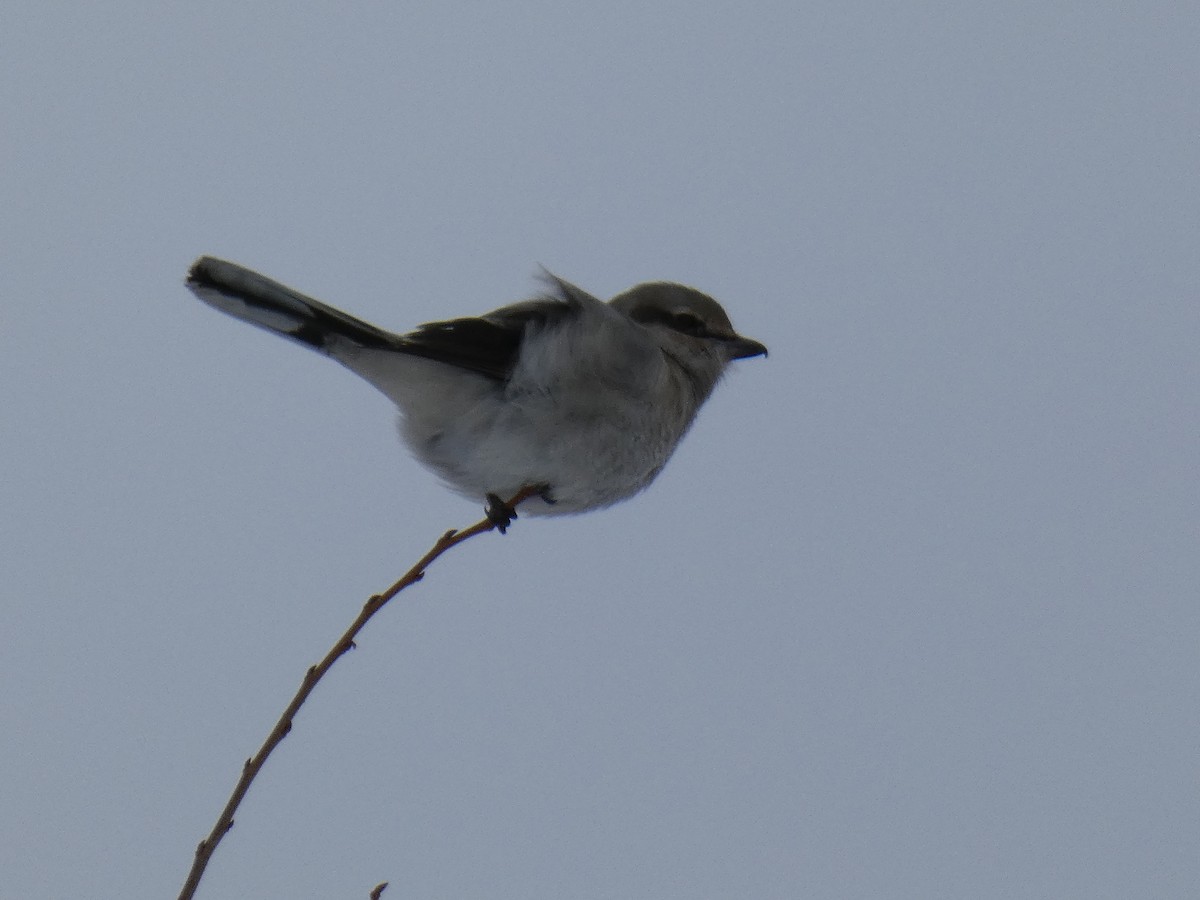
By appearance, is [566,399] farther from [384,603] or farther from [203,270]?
[384,603]

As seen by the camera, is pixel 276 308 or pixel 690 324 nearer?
pixel 276 308

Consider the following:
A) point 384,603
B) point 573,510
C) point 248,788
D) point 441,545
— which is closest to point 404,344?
point 573,510

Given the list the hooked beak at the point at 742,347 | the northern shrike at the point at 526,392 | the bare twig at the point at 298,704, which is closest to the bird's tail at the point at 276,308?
the northern shrike at the point at 526,392

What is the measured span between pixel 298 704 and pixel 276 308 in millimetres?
1736

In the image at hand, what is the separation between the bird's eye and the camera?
4.71m

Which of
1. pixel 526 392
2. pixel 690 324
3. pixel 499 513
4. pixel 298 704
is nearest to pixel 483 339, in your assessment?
pixel 526 392

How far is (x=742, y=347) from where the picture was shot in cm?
473

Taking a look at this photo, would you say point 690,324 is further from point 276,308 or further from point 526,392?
point 276,308

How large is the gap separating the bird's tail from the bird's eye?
5.01ft

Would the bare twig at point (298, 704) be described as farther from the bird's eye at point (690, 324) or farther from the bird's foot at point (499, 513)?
the bird's eye at point (690, 324)

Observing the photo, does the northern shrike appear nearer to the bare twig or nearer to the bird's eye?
the bird's eye

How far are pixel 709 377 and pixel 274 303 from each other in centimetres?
193

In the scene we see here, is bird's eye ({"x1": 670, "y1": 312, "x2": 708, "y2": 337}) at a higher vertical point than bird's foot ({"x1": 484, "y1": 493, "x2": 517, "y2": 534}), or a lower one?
A: higher

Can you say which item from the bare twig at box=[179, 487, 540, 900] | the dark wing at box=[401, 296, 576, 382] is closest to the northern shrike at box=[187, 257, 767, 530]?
the dark wing at box=[401, 296, 576, 382]
